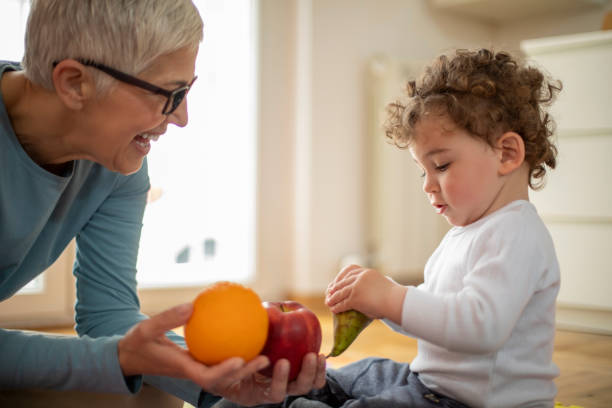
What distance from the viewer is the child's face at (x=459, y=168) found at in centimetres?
110

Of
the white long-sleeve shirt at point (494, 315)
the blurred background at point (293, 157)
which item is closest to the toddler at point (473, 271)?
the white long-sleeve shirt at point (494, 315)

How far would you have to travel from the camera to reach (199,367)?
0.86m

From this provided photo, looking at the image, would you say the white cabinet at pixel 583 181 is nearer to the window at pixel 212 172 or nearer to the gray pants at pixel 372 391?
the window at pixel 212 172

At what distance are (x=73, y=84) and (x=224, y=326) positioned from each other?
17.9 inches

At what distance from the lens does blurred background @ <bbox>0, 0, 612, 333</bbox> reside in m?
3.12

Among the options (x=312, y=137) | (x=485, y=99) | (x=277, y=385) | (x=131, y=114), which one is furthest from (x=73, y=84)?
(x=312, y=137)

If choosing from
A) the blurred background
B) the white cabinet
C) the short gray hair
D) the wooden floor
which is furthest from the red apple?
the blurred background

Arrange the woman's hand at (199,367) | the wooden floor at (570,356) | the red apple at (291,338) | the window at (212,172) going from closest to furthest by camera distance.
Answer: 1. the woman's hand at (199,367)
2. the red apple at (291,338)
3. the wooden floor at (570,356)
4. the window at (212,172)

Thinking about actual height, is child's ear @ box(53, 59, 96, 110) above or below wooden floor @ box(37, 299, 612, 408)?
above

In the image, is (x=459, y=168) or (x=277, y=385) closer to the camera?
(x=277, y=385)

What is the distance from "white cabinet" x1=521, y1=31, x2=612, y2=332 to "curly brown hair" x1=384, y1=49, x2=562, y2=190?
1.48 meters

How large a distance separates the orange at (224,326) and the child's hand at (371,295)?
0.18 metres

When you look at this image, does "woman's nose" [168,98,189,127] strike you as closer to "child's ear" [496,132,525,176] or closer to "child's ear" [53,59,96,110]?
"child's ear" [53,59,96,110]

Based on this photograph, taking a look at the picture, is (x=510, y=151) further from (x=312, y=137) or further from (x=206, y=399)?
(x=312, y=137)
